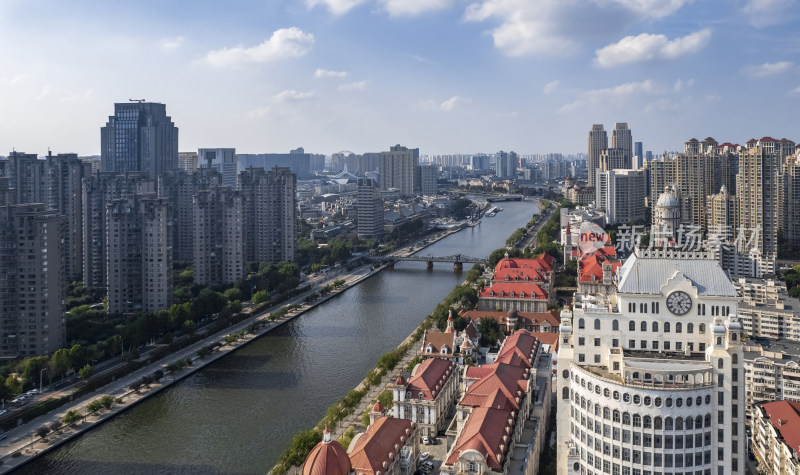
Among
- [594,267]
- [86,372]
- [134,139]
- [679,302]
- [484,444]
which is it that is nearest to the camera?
[679,302]

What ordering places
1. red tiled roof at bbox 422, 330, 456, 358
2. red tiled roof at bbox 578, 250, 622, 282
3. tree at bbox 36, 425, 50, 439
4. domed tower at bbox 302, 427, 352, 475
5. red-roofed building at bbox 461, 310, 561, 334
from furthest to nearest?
red tiled roof at bbox 578, 250, 622, 282 < red-roofed building at bbox 461, 310, 561, 334 < red tiled roof at bbox 422, 330, 456, 358 < tree at bbox 36, 425, 50, 439 < domed tower at bbox 302, 427, 352, 475

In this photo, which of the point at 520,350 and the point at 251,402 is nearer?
the point at 520,350

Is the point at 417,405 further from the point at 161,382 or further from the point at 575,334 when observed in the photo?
the point at 161,382

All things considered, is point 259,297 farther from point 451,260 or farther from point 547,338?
point 451,260

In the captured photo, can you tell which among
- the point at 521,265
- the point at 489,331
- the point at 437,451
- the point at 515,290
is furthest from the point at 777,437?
the point at 521,265

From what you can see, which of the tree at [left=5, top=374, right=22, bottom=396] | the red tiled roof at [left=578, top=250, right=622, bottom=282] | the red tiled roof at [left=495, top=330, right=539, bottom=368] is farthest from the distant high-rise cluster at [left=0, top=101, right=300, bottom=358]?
the red tiled roof at [left=578, top=250, right=622, bottom=282]

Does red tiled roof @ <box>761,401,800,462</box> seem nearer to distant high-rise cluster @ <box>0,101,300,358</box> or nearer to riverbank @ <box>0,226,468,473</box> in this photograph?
riverbank @ <box>0,226,468,473</box>

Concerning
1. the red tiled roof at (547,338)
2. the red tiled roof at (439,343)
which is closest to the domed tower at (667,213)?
the red tiled roof at (547,338)
